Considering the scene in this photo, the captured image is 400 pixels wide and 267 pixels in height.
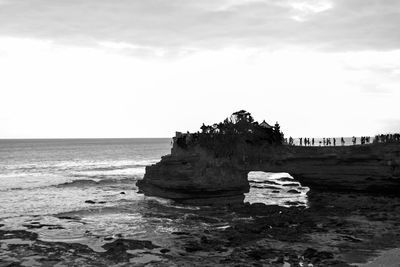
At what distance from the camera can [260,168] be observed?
5066 cm

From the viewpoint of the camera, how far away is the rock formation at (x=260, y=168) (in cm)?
4647

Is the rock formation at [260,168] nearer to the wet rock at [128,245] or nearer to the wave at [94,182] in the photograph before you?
the wet rock at [128,245]

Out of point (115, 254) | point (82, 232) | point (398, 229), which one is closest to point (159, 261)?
point (115, 254)

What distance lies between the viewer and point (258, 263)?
24.5 meters

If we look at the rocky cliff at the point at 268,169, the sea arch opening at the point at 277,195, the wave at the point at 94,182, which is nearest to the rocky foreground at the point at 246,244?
the rocky cliff at the point at 268,169

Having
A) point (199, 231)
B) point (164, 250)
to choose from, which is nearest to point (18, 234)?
point (164, 250)

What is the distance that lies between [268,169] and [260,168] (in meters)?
0.96

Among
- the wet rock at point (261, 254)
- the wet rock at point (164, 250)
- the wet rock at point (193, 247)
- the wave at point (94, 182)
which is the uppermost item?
the wet rock at point (261, 254)

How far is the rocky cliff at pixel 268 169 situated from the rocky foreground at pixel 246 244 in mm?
6949

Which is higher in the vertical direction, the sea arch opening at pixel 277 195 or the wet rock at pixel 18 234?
the wet rock at pixel 18 234

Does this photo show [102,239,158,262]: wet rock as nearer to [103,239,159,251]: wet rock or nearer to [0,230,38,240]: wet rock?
[103,239,159,251]: wet rock

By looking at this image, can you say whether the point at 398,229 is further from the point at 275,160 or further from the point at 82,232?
the point at 82,232

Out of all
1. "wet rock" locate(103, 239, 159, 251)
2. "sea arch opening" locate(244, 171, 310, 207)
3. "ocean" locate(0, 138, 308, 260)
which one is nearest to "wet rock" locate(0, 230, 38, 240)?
"ocean" locate(0, 138, 308, 260)

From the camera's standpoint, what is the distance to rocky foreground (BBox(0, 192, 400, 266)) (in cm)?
2523
